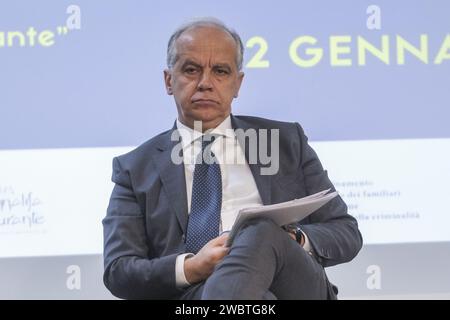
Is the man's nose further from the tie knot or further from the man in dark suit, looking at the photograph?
the tie knot

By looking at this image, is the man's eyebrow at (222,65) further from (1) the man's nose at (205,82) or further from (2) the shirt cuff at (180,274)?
(2) the shirt cuff at (180,274)

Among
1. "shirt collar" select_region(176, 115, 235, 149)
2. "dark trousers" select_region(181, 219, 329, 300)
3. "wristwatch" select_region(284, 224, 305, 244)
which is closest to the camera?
"dark trousers" select_region(181, 219, 329, 300)

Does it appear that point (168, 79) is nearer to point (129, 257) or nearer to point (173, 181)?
point (173, 181)

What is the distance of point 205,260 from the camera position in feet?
6.14

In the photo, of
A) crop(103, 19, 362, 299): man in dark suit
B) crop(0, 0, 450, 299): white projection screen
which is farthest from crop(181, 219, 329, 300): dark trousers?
crop(0, 0, 450, 299): white projection screen

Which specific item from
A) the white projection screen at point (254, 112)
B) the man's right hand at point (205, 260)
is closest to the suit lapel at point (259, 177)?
the man's right hand at point (205, 260)

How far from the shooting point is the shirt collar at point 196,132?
219 centimetres

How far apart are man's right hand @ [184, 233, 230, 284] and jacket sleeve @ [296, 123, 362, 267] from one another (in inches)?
9.0

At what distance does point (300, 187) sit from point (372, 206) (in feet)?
1.94

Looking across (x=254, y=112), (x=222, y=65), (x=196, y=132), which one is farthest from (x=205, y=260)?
(x=254, y=112)

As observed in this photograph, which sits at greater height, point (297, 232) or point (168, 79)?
point (168, 79)

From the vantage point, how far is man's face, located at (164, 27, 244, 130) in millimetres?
2146

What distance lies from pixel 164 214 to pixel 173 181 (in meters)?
0.09
